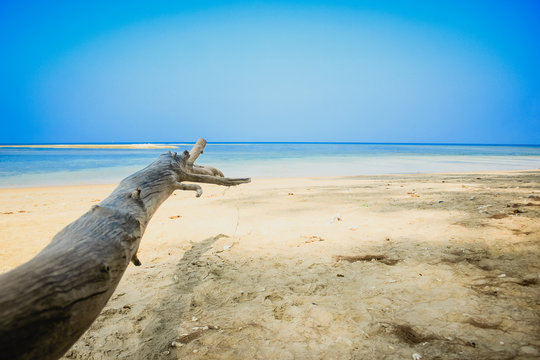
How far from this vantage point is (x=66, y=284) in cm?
117

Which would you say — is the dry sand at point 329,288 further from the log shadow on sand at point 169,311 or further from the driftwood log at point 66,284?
the driftwood log at point 66,284

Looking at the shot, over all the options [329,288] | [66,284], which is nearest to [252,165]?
[329,288]

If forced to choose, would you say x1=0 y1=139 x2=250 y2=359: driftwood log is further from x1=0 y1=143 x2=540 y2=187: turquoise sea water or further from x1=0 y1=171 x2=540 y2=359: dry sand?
x1=0 y1=143 x2=540 y2=187: turquoise sea water

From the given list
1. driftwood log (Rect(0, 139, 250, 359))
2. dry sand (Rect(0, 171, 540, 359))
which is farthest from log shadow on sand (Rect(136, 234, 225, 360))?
driftwood log (Rect(0, 139, 250, 359))

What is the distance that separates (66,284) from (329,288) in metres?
2.21

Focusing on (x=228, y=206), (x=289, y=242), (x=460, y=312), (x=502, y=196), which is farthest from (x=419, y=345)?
(x=502, y=196)

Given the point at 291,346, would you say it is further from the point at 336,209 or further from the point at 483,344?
the point at 336,209

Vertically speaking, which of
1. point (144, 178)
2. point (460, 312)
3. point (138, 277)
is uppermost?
point (144, 178)

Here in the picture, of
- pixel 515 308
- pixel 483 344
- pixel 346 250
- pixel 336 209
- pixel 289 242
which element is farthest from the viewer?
pixel 336 209

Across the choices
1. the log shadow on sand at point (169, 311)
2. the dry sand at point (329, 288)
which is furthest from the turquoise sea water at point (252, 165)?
the log shadow on sand at point (169, 311)

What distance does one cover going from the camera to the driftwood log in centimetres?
100

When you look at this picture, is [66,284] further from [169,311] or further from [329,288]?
[329,288]

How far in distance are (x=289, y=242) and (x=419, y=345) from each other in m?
2.36

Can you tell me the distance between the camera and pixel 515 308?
7.07 ft
